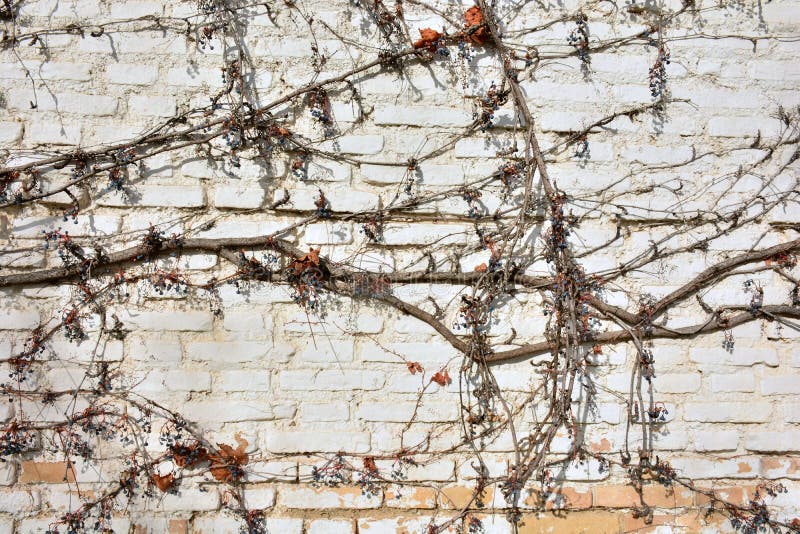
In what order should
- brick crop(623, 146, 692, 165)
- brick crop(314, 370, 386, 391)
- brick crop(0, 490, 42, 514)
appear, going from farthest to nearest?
brick crop(623, 146, 692, 165) < brick crop(314, 370, 386, 391) < brick crop(0, 490, 42, 514)

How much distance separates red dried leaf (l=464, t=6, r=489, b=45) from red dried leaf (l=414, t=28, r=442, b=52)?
4.9 inches

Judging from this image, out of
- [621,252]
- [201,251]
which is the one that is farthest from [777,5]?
[201,251]

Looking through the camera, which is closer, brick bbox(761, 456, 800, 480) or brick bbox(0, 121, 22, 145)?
brick bbox(0, 121, 22, 145)

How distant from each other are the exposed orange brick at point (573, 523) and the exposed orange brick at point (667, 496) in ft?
0.46

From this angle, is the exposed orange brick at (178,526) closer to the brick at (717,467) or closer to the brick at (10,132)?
the brick at (10,132)

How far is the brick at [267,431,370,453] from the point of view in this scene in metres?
2.37

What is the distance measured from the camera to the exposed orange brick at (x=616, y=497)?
2.43m

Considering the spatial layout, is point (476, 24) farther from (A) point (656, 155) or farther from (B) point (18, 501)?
(B) point (18, 501)

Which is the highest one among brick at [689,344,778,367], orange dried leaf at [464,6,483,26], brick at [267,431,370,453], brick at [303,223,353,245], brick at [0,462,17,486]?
orange dried leaf at [464,6,483,26]

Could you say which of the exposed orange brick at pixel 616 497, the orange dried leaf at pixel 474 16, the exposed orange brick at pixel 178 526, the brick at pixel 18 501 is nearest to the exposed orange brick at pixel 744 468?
the exposed orange brick at pixel 616 497

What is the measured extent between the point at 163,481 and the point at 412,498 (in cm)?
88

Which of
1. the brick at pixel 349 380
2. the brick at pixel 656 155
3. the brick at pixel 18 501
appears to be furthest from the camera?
the brick at pixel 656 155

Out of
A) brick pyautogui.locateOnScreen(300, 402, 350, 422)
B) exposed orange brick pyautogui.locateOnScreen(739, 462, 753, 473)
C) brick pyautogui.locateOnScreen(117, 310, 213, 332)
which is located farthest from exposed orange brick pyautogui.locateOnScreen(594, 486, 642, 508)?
brick pyautogui.locateOnScreen(117, 310, 213, 332)

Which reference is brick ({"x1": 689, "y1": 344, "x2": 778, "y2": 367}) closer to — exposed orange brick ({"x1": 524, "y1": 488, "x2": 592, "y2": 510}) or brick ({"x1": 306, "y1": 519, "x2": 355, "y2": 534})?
exposed orange brick ({"x1": 524, "y1": 488, "x2": 592, "y2": 510})
